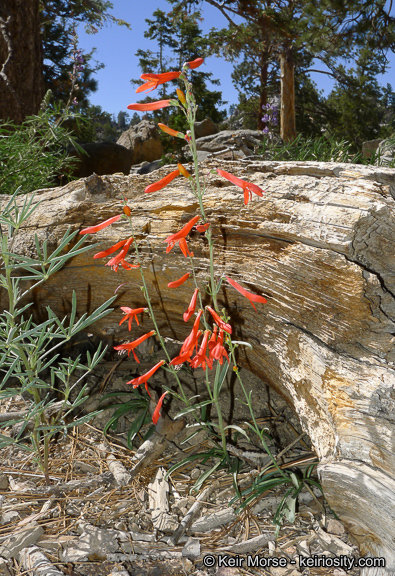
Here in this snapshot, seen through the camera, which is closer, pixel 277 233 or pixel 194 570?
pixel 194 570

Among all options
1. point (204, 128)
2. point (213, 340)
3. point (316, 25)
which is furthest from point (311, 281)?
point (204, 128)

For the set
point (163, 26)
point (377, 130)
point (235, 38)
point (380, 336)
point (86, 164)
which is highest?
point (163, 26)

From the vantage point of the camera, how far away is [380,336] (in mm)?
1648

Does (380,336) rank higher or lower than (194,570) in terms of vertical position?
higher

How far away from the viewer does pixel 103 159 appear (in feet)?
32.7

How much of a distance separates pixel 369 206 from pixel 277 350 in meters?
0.70

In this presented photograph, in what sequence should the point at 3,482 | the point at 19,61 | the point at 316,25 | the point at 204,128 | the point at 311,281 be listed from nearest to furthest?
1. the point at 311,281
2. the point at 3,482
3. the point at 19,61
4. the point at 316,25
5. the point at 204,128

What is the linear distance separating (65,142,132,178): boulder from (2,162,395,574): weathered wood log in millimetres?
7524

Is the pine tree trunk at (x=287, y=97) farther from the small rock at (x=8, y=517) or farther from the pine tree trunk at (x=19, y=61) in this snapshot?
the small rock at (x=8, y=517)

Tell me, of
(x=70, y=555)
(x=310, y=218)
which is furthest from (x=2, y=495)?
(x=310, y=218)

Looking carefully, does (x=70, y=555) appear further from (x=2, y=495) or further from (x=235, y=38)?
(x=235, y=38)

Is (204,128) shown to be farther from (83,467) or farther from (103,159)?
(83,467)

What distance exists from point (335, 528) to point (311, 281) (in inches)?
37.5

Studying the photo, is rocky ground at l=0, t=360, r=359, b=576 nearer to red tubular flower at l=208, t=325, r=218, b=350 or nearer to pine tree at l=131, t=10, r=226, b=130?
red tubular flower at l=208, t=325, r=218, b=350
